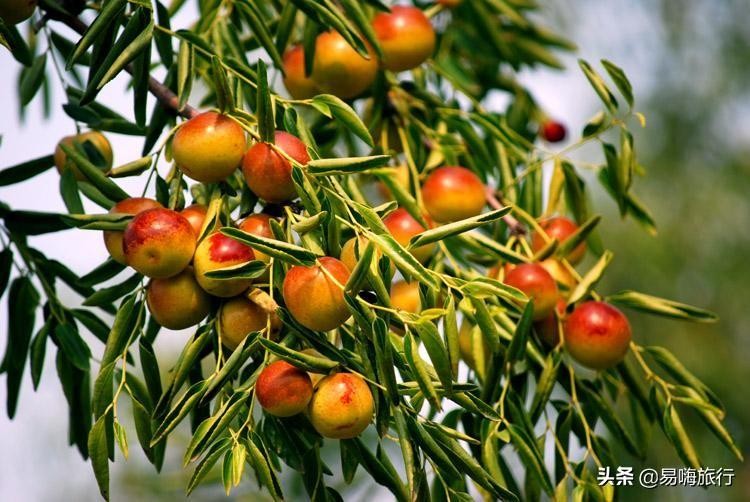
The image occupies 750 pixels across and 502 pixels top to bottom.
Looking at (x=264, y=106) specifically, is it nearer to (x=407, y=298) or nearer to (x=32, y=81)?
(x=407, y=298)

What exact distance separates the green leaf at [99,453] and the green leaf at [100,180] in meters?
0.22

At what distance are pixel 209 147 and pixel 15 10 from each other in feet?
0.77

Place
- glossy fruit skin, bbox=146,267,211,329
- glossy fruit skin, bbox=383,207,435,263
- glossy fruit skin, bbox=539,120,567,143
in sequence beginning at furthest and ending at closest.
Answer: glossy fruit skin, bbox=539,120,567,143, glossy fruit skin, bbox=383,207,435,263, glossy fruit skin, bbox=146,267,211,329

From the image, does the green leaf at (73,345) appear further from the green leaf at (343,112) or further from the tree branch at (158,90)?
the green leaf at (343,112)

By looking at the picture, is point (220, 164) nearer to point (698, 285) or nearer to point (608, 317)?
point (608, 317)

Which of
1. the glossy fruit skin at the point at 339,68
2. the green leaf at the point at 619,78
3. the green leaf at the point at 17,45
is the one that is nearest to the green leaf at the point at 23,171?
the green leaf at the point at 17,45

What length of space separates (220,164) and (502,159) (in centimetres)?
51

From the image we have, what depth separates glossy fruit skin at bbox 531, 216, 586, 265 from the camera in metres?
1.14

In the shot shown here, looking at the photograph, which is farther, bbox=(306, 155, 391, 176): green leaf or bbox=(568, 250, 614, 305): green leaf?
Result: bbox=(568, 250, 614, 305): green leaf

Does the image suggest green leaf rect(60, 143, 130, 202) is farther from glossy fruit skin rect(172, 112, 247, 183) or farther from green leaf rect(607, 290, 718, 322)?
green leaf rect(607, 290, 718, 322)

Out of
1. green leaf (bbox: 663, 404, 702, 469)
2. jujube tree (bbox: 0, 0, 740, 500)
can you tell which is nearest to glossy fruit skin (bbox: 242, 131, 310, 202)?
jujube tree (bbox: 0, 0, 740, 500)

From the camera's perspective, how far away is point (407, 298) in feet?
3.38

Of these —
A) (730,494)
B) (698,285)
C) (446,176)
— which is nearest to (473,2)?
(446,176)

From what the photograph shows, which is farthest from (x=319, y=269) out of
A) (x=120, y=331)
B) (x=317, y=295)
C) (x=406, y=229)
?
(x=406, y=229)
